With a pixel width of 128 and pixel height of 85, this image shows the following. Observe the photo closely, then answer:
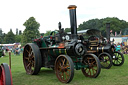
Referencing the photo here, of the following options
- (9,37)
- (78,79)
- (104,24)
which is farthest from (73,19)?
(9,37)

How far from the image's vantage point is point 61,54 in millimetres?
5496

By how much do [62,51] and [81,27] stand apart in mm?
52130

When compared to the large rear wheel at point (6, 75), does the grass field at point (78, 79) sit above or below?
below

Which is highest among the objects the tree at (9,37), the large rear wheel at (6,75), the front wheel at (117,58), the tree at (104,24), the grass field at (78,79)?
the tree at (104,24)

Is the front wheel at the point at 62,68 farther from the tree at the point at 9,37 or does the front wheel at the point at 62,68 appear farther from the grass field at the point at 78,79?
the tree at the point at 9,37

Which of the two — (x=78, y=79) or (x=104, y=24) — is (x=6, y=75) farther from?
(x=104, y=24)

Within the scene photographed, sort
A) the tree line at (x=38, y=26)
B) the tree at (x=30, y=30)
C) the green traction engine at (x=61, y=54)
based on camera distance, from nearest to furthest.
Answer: the green traction engine at (x=61, y=54) → the tree at (x=30, y=30) → the tree line at (x=38, y=26)

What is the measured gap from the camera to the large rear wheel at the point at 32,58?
5.68 m

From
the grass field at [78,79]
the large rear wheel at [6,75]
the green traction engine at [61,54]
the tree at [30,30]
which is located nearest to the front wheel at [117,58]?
the grass field at [78,79]

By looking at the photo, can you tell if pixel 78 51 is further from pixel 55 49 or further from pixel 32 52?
pixel 32 52

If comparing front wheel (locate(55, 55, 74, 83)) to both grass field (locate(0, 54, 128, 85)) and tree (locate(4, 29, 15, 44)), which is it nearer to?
grass field (locate(0, 54, 128, 85))

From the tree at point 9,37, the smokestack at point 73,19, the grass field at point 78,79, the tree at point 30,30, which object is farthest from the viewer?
the tree at point 9,37

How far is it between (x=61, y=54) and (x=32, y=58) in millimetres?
1268

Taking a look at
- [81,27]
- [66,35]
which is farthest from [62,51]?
[81,27]
